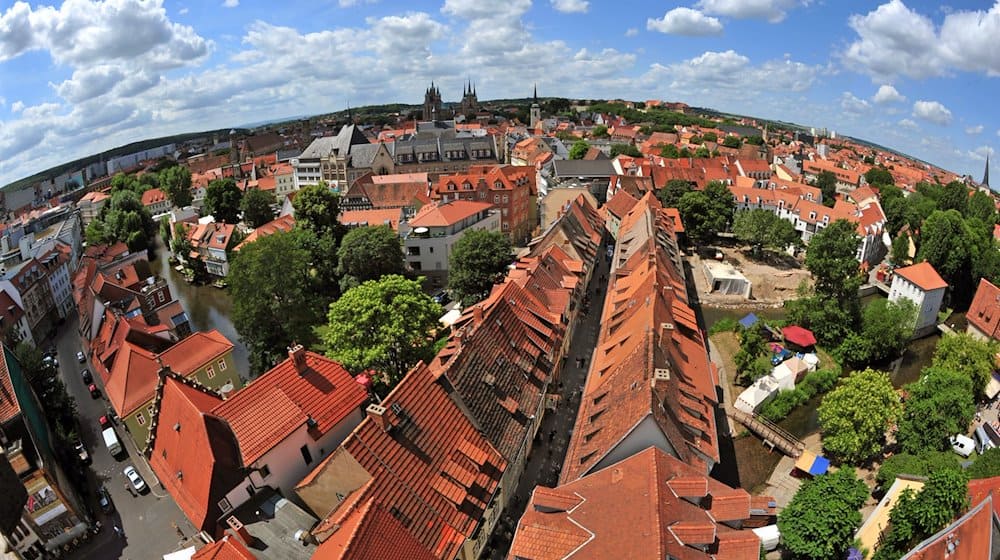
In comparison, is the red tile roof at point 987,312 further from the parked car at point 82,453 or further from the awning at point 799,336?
the parked car at point 82,453

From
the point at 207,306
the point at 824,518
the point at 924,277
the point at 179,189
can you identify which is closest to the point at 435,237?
the point at 207,306

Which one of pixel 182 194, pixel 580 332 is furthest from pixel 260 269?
pixel 182 194

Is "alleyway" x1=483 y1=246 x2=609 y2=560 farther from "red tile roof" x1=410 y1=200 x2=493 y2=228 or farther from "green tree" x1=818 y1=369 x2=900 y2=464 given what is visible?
"red tile roof" x1=410 y1=200 x2=493 y2=228

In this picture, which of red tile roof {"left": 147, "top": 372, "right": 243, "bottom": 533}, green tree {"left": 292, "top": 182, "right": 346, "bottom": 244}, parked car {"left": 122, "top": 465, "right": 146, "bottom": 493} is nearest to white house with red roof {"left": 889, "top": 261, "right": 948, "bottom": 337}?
red tile roof {"left": 147, "top": 372, "right": 243, "bottom": 533}

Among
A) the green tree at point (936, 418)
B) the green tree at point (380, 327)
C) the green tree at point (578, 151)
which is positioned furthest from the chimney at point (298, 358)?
the green tree at point (578, 151)

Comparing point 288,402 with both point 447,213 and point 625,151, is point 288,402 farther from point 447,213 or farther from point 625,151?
point 625,151

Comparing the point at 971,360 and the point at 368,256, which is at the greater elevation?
the point at 368,256
